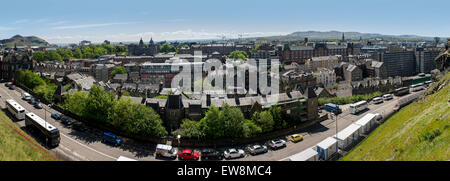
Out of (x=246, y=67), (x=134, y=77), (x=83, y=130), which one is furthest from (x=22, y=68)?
(x=246, y=67)

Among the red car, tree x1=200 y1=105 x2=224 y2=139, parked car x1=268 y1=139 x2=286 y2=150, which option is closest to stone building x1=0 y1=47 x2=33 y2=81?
tree x1=200 y1=105 x2=224 y2=139

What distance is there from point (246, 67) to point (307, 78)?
21.8m

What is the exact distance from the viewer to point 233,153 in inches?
1494

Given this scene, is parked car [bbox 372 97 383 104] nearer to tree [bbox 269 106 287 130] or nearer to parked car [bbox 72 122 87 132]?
tree [bbox 269 106 287 130]

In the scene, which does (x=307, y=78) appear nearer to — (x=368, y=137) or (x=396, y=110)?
(x=396, y=110)

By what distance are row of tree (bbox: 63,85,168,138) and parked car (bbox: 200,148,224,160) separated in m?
8.33

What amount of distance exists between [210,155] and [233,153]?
3.21 metres

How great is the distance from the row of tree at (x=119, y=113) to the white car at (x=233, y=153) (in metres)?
11.0

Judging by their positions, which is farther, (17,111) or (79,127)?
(17,111)

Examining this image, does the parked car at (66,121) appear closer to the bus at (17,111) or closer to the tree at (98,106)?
the tree at (98,106)

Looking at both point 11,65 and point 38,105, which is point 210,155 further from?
point 11,65

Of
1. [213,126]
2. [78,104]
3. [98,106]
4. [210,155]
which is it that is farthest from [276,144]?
[78,104]

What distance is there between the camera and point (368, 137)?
4422cm

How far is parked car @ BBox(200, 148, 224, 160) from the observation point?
37359mm
